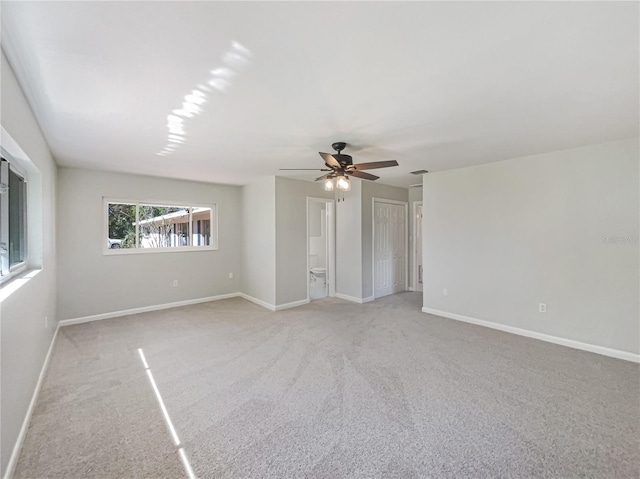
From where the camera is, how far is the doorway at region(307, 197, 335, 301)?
5961 mm

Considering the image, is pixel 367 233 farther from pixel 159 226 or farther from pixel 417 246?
pixel 159 226

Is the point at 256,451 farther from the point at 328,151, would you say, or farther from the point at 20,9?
the point at 328,151

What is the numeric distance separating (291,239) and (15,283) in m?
3.59

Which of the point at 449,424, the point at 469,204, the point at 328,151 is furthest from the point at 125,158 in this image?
the point at 469,204

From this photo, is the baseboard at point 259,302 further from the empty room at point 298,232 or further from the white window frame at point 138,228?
the white window frame at point 138,228

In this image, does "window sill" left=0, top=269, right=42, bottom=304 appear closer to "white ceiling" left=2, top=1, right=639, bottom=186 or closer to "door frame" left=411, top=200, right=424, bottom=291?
"white ceiling" left=2, top=1, right=639, bottom=186

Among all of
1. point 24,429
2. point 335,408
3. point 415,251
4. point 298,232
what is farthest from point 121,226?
point 415,251

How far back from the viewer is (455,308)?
450 centimetres

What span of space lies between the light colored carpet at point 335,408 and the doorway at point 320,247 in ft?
7.35

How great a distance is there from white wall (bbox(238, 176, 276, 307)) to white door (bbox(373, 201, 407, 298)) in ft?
6.77

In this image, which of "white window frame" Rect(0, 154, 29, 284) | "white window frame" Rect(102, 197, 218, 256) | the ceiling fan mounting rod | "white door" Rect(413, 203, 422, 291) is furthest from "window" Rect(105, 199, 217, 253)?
"white door" Rect(413, 203, 422, 291)

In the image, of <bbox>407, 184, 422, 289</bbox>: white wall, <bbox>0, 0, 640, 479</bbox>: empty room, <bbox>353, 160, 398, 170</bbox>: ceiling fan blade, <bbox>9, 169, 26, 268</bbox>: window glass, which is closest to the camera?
<bbox>0, 0, 640, 479</bbox>: empty room

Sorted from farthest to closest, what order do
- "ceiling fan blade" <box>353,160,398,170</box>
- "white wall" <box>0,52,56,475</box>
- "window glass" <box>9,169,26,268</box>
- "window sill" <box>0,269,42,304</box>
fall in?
"ceiling fan blade" <box>353,160,398,170</box>, "window glass" <box>9,169,26,268</box>, "window sill" <box>0,269,42,304</box>, "white wall" <box>0,52,56,475</box>

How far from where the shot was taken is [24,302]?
2.12 m
